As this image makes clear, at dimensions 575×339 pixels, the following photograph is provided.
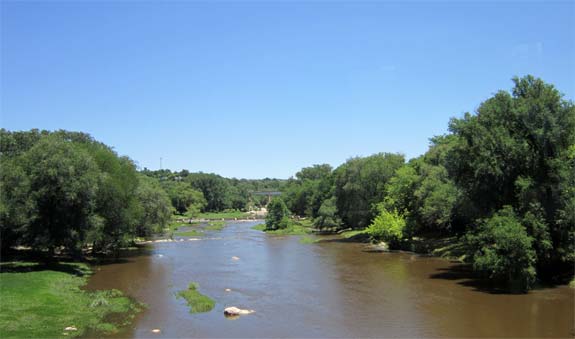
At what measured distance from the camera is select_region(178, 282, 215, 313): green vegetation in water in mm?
30344

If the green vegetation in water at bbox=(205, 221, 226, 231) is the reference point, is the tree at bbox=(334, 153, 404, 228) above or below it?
above

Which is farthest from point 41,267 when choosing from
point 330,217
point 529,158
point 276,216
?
point 276,216

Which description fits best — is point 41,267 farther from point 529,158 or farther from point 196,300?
point 529,158

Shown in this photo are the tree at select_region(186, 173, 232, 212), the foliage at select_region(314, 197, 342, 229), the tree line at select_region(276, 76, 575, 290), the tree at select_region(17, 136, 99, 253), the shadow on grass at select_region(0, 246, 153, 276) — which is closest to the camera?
the tree line at select_region(276, 76, 575, 290)

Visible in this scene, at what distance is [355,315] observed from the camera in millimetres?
28922

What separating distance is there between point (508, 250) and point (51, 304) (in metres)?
29.7

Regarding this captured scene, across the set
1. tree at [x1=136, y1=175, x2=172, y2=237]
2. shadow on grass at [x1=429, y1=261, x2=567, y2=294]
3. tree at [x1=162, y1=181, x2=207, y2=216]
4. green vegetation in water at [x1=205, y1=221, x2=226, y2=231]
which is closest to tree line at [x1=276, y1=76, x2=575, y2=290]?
shadow on grass at [x1=429, y1=261, x2=567, y2=294]

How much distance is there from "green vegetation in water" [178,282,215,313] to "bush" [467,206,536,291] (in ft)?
62.9

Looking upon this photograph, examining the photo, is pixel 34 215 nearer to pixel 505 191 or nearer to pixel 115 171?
pixel 115 171

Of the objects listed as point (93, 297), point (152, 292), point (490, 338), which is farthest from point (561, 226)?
point (93, 297)

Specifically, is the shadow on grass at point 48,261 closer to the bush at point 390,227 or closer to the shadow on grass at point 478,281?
the bush at point 390,227

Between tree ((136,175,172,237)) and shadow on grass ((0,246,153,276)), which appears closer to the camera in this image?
shadow on grass ((0,246,153,276))

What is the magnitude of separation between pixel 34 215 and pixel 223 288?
55.3 feet

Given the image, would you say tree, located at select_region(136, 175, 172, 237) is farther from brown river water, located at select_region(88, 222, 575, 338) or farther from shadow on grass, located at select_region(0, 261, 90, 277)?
shadow on grass, located at select_region(0, 261, 90, 277)
